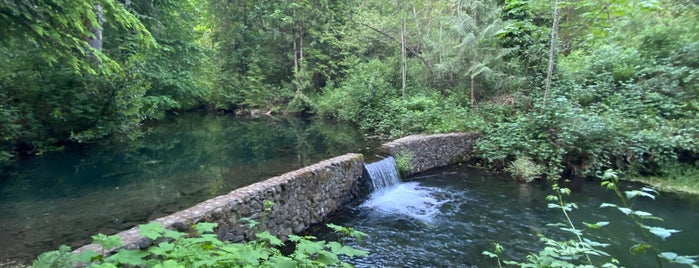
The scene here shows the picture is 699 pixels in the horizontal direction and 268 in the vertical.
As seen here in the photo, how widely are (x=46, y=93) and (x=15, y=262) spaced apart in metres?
8.25

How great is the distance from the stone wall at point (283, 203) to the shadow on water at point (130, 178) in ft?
6.06

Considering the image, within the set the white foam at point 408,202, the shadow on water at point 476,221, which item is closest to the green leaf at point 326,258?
the shadow on water at point 476,221

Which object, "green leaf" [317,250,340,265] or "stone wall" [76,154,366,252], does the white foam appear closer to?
"stone wall" [76,154,366,252]

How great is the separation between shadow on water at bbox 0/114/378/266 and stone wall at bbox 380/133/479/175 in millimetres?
877

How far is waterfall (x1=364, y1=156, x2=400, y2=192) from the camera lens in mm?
8852

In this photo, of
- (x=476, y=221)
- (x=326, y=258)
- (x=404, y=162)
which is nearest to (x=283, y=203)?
(x=326, y=258)

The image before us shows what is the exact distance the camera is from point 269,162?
35.5 ft

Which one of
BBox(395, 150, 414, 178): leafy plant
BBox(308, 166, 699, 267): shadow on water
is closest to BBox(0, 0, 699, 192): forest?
BBox(308, 166, 699, 267): shadow on water

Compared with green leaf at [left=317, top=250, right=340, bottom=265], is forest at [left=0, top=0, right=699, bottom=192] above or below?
above

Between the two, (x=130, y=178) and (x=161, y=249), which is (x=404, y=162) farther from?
(x=161, y=249)

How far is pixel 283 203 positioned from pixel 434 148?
632 centimetres

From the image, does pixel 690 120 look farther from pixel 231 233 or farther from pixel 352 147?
pixel 231 233

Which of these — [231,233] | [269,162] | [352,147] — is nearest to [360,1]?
[352,147]

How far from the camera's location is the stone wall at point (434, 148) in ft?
34.6
